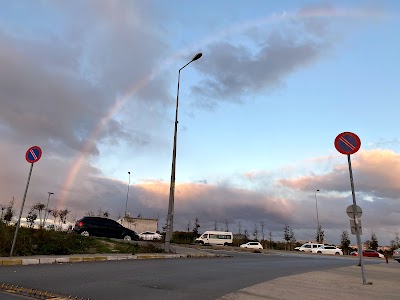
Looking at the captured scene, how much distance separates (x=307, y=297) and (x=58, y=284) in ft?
17.1

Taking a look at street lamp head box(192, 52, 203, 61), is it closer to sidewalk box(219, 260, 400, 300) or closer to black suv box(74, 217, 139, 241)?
black suv box(74, 217, 139, 241)

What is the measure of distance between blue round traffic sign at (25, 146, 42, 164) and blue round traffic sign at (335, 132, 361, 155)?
10.1 metres

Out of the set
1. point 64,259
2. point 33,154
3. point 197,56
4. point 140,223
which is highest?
point 197,56


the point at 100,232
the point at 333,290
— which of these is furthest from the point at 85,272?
the point at 100,232

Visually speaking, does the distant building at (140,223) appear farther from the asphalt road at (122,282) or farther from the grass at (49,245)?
the asphalt road at (122,282)

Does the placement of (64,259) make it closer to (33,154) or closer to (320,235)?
(33,154)

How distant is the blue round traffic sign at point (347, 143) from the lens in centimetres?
993

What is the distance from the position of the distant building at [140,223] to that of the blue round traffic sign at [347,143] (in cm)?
6302

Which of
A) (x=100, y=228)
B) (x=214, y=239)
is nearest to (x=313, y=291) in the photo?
(x=100, y=228)

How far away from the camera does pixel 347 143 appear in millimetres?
10078

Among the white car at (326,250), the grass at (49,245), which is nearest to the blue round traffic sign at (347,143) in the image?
the grass at (49,245)

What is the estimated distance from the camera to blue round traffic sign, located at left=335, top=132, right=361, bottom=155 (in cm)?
993

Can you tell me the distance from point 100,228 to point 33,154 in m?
15.9

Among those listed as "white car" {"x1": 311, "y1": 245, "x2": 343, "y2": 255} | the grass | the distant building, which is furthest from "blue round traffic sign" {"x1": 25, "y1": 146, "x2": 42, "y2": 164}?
the distant building
